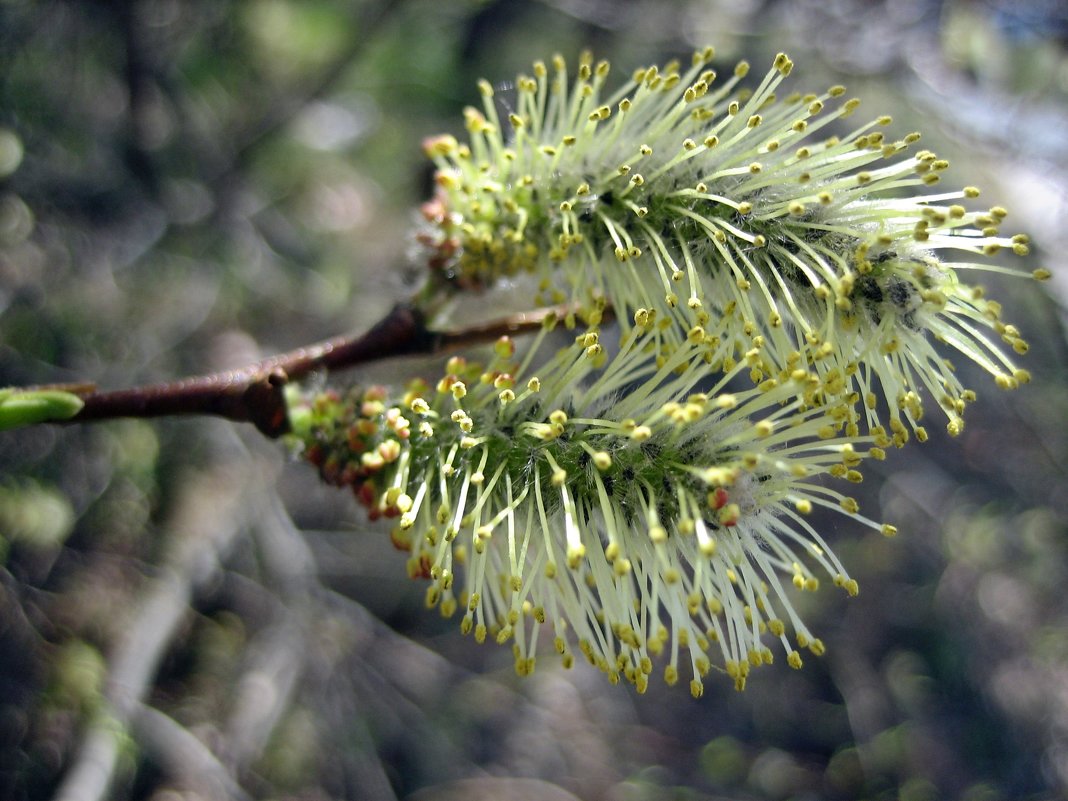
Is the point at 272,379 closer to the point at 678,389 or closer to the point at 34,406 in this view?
the point at 34,406

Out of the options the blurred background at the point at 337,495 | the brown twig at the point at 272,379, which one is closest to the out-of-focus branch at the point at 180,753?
the blurred background at the point at 337,495

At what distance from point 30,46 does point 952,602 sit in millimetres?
3852

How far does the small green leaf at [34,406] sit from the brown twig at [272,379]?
2.6 inches

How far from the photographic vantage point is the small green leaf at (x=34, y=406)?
3.65 feet

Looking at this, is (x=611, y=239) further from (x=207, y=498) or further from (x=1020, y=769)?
(x=1020, y=769)

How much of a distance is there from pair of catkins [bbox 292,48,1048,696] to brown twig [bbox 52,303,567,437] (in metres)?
0.06

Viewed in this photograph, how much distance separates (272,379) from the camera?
1331 mm

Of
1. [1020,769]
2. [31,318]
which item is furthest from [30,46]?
[1020,769]

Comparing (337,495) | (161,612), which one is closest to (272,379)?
(161,612)

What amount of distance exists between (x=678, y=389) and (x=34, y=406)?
89 cm

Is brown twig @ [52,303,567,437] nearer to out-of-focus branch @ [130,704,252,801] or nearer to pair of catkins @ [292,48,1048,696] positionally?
pair of catkins @ [292,48,1048,696]

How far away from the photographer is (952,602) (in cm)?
332

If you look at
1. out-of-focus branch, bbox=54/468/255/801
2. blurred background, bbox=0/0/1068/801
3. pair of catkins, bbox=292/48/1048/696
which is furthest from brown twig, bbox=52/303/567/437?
blurred background, bbox=0/0/1068/801

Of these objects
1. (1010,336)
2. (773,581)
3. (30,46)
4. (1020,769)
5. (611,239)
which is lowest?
(1020,769)
